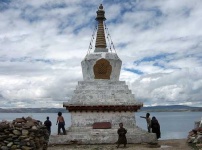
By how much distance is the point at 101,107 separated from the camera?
16656 millimetres

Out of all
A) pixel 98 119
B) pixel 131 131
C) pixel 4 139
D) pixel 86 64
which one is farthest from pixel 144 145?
pixel 4 139

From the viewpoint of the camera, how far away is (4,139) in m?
11.2

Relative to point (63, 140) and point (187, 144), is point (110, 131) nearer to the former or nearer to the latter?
point (63, 140)

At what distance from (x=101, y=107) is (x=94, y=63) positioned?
247cm

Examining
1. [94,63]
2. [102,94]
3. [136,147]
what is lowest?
[136,147]

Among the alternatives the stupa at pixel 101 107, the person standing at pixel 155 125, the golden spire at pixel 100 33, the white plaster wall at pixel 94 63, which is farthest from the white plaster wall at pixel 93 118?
the golden spire at pixel 100 33

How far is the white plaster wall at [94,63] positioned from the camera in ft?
58.7

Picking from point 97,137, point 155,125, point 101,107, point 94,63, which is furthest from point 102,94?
point 155,125

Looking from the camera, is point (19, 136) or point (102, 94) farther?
point (102, 94)

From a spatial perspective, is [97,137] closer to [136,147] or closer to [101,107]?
[101,107]

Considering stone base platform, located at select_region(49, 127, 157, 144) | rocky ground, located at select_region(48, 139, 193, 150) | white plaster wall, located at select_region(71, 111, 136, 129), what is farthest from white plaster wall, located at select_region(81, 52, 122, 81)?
rocky ground, located at select_region(48, 139, 193, 150)

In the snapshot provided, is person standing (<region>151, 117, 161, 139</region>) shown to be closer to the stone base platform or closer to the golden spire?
the stone base platform

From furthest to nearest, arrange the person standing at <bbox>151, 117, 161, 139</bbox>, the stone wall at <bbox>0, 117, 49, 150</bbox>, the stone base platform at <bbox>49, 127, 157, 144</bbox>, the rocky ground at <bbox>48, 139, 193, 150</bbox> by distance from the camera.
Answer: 1. the person standing at <bbox>151, 117, 161, 139</bbox>
2. the stone base platform at <bbox>49, 127, 157, 144</bbox>
3. the rocky ground at <bbox>48, 139, 193, 150</bbox>
4. the stone wall at <bbox>0, 117, 49, 150</bbox>

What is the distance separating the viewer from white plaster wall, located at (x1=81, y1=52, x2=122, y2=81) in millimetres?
17891
